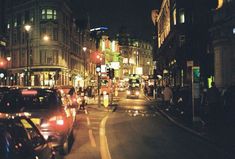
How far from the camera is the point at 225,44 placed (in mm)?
27500

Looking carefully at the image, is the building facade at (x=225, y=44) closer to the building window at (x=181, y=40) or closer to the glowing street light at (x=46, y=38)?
the building window at (x=181, y=40)

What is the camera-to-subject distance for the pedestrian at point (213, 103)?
A: 791 inches

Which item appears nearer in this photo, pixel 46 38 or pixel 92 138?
pixel 92 138

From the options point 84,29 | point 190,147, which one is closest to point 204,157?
point 190,147

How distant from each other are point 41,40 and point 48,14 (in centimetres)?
463

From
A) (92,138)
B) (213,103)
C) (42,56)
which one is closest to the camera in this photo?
(92,138)

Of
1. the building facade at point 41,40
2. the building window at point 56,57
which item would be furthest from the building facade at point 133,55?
the building window at point 56,57

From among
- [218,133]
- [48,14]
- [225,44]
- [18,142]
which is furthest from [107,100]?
[48,14]

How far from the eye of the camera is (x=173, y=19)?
211ft

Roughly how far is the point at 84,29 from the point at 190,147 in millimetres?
84630

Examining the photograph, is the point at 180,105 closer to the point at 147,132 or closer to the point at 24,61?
the point at 147,132

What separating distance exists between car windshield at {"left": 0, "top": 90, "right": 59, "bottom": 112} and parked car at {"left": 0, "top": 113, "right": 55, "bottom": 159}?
440 cm

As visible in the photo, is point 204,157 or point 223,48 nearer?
point 204,157

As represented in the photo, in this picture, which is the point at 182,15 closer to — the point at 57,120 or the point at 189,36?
the point at 189,36
